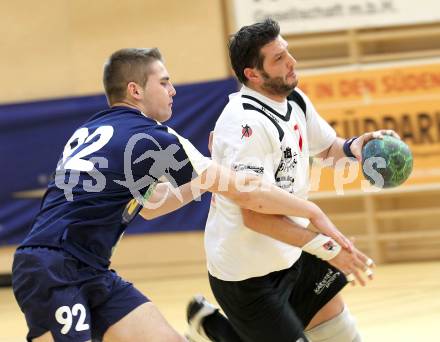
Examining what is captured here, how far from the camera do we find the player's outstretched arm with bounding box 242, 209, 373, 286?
327 cm

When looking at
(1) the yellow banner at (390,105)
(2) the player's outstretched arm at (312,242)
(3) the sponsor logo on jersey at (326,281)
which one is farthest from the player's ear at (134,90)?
(1) the yellow banner at (390,105)

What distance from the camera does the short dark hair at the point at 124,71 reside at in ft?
12.2

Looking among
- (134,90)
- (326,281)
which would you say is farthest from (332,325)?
(134,90)

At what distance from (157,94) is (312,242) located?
97cm

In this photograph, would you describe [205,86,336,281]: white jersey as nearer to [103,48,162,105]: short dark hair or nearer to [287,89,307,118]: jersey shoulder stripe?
[287,89,307,118]: jersey shoulder stripe

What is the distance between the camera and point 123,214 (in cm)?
359

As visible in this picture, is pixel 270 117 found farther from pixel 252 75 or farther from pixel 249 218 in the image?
pixel 249 218

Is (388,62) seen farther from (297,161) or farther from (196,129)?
(297,161)

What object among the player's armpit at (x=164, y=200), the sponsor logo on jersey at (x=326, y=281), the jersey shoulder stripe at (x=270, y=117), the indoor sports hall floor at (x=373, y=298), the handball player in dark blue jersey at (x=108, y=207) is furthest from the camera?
the indoor sports hall floor at (x=373, y=298)

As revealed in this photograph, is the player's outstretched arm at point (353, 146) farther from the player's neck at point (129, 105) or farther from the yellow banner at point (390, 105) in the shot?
the yellow banner at point (390, 105)

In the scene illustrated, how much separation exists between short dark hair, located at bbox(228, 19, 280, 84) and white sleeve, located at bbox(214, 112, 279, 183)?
0.26 meters

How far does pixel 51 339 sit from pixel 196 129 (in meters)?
5.33

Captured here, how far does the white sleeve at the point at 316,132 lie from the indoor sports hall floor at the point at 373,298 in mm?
1975

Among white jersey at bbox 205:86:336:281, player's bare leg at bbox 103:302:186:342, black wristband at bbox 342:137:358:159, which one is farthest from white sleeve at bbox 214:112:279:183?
player's bare leg at bbox 103:302:186:342
